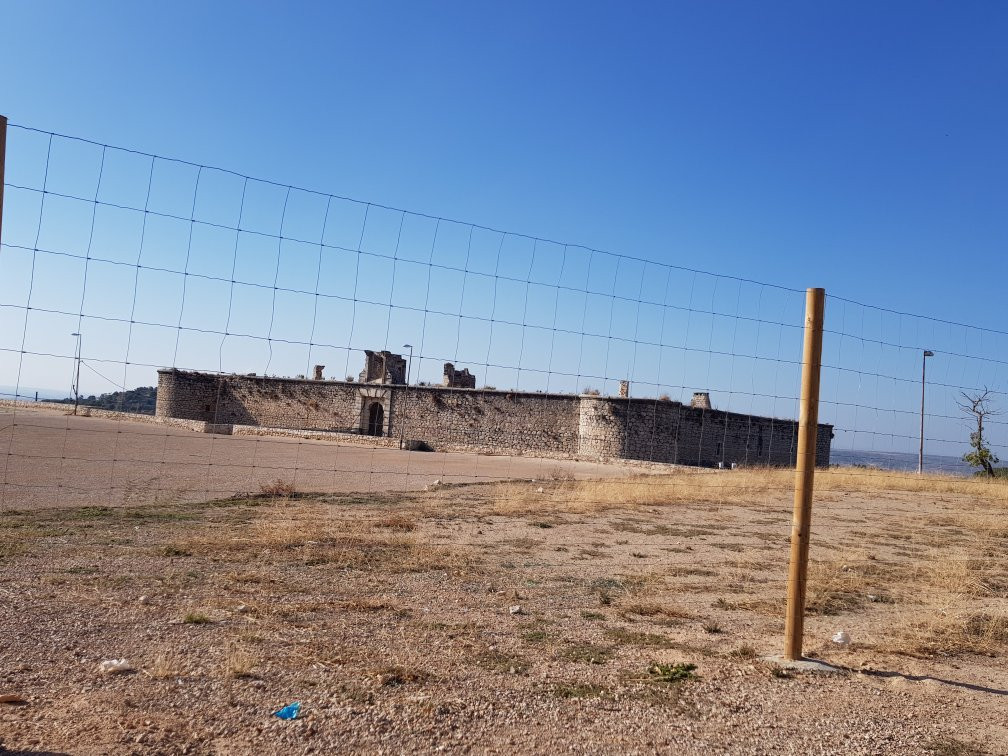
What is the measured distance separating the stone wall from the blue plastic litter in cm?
2505

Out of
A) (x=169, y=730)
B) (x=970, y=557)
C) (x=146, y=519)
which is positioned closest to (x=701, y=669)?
(x=169, y=730)

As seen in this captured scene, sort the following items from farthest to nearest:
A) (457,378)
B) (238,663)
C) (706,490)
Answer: (457,378) < (706,490) < (238,663)

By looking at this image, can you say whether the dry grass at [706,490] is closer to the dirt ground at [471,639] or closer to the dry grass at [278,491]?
the dirt ground at [471,639]

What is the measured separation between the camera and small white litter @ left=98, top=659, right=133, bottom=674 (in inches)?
153

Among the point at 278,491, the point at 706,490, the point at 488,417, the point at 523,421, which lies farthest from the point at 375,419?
the point at 278,491

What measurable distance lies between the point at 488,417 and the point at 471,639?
33.4m

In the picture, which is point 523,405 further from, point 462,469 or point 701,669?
point 701,669

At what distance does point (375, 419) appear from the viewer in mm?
44688

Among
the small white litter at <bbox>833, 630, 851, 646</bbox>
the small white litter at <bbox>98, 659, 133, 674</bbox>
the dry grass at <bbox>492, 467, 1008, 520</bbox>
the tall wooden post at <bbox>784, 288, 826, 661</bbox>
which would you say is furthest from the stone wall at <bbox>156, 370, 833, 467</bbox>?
the small white litter at <bbox>98, 659, 133, 674</bbox>

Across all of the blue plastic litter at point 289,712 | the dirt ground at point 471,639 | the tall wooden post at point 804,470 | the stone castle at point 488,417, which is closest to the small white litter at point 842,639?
the dirt ground at point 471,639

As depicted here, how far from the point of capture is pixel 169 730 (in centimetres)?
326

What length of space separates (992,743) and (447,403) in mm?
36161

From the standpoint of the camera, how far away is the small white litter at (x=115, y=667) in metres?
3.89

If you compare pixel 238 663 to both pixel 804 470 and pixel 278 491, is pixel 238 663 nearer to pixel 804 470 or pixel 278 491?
pixel 804 470
